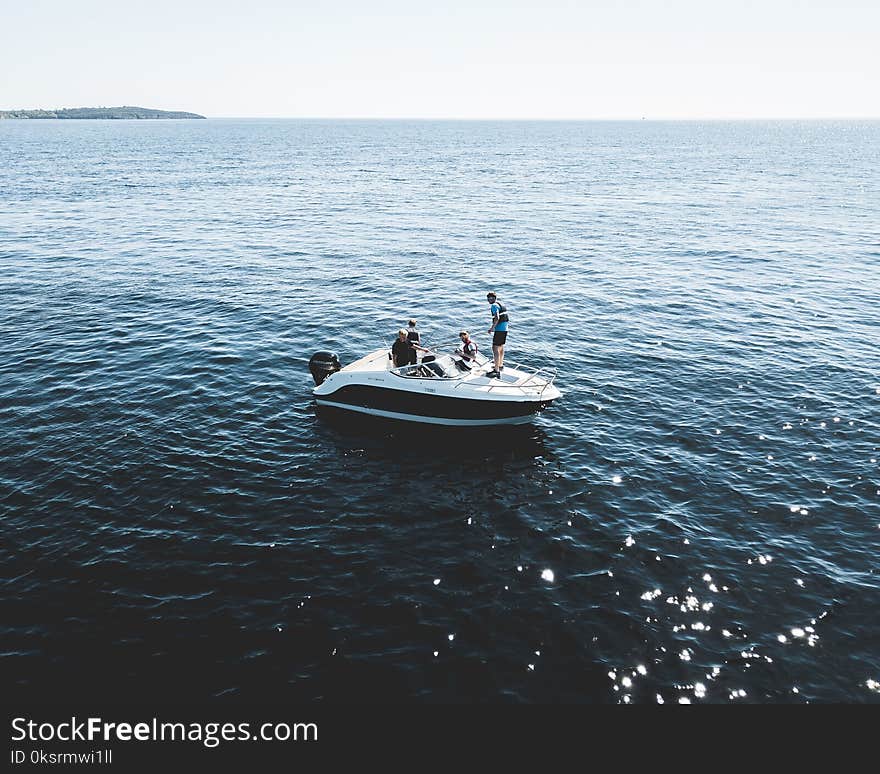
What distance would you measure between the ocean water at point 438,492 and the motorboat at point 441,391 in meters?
0.91

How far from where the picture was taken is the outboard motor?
82.8ft

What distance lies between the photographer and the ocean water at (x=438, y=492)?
44.6 ft

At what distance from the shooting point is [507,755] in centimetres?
1192

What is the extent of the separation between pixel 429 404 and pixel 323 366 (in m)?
5.38

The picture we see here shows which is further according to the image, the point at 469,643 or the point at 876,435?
the point at 876,435

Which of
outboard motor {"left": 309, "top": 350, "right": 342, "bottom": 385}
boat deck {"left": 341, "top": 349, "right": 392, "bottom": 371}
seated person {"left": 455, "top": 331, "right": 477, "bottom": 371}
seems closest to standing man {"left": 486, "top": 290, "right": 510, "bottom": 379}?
seated person {"left": 455, "top": 331, "right": 477, "bottom": 371}

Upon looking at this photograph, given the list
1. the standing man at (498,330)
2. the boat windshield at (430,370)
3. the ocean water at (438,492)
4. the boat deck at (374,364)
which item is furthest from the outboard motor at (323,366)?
the standing man at (498,330)

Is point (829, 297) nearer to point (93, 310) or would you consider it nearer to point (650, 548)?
point (650, 548)

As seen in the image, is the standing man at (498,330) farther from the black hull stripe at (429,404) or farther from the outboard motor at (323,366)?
the outboard motor at (323,366)

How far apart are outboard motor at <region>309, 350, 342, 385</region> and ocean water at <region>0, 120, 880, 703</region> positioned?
1.88 metres

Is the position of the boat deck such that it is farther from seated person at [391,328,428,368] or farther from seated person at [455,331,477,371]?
seated person at [455,331,477,371]

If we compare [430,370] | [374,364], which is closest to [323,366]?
[374,364]

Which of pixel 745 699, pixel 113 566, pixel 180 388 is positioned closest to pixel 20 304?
pixel 180 388

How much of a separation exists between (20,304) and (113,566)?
28.9 meters
